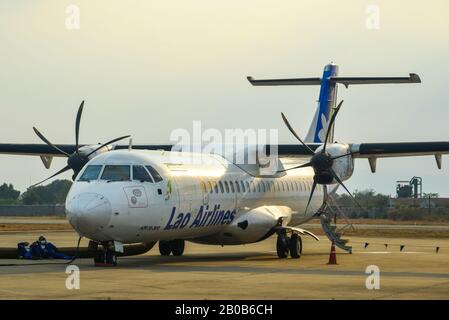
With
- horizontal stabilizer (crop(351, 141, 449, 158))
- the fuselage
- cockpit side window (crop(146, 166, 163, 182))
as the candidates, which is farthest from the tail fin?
cockpit side window (crop(146, 166, 163, 182))

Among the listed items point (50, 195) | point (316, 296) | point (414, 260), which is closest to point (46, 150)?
point (414, 260)

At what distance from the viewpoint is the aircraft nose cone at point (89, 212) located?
21.3 metres

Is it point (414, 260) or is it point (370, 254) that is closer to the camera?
point (414, 260)

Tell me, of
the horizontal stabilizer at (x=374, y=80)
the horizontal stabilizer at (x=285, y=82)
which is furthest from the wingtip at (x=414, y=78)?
the horizontal stabilizer at (x=285, y=82)

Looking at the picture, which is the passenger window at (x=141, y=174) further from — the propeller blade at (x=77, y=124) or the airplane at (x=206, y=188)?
the propeller blade at (x=77, y=124)

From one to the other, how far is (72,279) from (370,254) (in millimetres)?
13740

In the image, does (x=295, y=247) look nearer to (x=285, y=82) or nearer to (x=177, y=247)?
(x=177, y=247)

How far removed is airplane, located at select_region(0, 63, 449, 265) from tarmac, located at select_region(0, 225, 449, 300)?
2.57 feet

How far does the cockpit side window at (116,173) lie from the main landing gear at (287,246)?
6.98m

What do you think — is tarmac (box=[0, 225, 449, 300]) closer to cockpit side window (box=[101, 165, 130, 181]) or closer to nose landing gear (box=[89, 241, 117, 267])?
nose landing gear (box=[89, 241, 117, 267])

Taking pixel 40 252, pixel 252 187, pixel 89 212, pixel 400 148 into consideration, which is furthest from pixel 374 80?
pixel 89 212

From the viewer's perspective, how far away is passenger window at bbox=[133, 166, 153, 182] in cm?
2288
